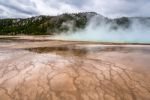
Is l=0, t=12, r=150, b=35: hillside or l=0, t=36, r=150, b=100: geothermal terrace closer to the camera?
l=0, t=36, r=150, b=100: geothermal terrace

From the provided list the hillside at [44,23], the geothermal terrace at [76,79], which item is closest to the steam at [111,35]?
the geothermal terrace at [76,79]

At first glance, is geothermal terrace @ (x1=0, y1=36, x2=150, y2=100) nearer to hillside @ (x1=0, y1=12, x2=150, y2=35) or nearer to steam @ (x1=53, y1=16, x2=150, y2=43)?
steam @ (x1=53, y1=16, x2=150, y2=43)

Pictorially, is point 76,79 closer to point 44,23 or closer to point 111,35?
point 111,35

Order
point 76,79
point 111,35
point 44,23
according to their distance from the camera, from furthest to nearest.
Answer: point 44,23 < point 111,35 < point 76,79

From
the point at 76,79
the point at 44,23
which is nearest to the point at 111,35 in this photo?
the point at 76,79

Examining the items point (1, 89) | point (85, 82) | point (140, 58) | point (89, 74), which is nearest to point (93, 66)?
point (89, 74)

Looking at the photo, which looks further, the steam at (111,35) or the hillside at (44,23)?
the hillside at (44,23)

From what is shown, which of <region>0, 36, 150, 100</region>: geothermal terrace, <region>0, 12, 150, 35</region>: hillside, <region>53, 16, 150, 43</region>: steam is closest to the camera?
<region>0, 36, 150, 100</region>: geothermal terrace

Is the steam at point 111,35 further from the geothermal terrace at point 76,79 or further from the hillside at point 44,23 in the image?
the hillside at point 44,23

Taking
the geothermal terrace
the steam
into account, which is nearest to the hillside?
the steam

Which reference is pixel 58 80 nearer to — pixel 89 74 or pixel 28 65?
pixel 89 74

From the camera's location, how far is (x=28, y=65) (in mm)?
6125

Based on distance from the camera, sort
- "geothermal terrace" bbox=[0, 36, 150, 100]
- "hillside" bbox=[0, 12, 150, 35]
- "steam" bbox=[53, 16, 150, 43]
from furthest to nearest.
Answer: "hillside" bbox=[0, 12, 150, 35] → "steam" bbox=[53, 16, 150, 43] → "geothermal terrace" bbox=[0, 36, 150, 100]

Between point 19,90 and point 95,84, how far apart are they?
1728 mm
